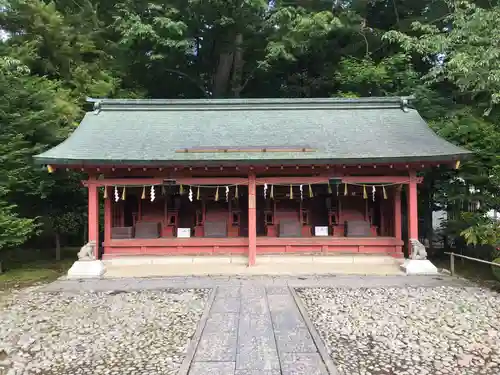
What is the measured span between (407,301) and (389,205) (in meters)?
5.70

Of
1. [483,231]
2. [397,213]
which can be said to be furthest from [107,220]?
[483,231]

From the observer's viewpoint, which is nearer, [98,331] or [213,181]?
[98,331]

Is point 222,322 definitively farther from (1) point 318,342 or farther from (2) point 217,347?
(1) point 318,342

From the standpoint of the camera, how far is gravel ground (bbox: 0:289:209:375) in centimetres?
457

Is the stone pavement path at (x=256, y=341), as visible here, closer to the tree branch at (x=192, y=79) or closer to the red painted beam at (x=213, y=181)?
the red painted beam at (x=213, y=181)

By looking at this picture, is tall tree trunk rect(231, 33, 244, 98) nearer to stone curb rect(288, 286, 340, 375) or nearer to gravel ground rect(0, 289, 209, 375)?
gravel ground rect(0, 289, 209, 375)

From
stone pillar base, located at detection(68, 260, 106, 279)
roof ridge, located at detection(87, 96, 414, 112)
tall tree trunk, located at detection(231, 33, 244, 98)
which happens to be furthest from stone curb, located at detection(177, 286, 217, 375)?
tall tree trunk, located at detection(231, 33, 244, 98)

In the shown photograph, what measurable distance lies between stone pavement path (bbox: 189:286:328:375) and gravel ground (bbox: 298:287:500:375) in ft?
1.30

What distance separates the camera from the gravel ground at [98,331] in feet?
15.0

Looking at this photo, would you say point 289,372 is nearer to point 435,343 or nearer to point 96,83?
point 435,343

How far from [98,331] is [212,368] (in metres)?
2.54

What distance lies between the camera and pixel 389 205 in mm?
12188

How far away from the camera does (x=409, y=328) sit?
5684mm

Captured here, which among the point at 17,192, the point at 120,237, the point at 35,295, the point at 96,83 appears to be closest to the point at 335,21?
the point at 96,83
